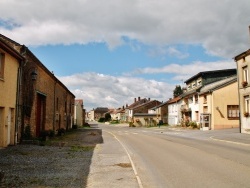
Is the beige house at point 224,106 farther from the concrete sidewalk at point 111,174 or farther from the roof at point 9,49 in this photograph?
the concrete sidewalk at point 111,174

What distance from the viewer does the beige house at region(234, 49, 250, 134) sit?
99.0 ft

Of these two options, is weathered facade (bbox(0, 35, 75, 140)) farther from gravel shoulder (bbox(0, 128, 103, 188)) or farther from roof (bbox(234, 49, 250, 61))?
roof (bbox(234, 49, 250, 61))

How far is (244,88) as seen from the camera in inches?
1211

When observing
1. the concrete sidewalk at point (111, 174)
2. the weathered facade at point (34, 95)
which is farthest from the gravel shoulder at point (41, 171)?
the weathered facade at point (34, 95)

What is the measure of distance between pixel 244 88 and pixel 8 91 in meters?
21.2

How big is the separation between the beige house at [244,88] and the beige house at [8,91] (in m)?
19.6

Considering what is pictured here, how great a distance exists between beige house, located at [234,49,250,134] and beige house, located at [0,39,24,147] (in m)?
19.6

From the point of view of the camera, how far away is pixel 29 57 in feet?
68.7

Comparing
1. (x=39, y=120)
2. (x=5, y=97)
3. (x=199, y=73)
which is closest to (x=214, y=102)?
(x=199, y=73)

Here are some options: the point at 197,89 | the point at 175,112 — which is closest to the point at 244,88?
the point at 197,89

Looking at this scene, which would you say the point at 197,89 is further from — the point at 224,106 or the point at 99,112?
the point at 99,112

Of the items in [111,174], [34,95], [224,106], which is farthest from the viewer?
[224,106]

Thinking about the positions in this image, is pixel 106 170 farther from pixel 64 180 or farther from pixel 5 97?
pixel 5 97

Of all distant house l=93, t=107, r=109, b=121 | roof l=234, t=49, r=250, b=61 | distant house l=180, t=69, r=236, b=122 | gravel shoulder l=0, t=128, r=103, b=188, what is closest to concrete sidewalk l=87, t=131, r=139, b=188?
gravel shoulder l=0, t=128, r=103, b=188
